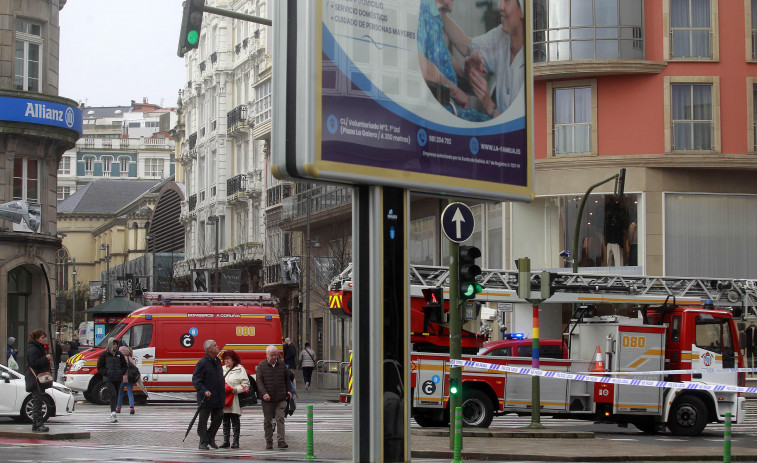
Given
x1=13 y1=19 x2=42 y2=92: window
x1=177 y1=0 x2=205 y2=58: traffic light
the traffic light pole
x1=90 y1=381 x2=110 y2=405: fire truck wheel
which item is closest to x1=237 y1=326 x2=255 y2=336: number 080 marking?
x1=90 y1=381 x2=110 y2=405: fire truck wheel

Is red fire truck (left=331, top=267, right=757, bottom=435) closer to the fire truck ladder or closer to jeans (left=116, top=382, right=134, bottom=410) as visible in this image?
the fire truck ladder

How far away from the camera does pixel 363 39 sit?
550 inches

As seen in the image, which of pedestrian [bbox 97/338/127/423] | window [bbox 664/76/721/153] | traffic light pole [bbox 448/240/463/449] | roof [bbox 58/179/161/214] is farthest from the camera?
roof [bbox 58/179/161/214]

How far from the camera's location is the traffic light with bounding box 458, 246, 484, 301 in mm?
18172

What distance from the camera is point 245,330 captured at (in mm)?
34719

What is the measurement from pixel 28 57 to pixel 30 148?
3311mm

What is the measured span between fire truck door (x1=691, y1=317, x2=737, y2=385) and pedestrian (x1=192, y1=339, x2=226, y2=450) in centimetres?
1010

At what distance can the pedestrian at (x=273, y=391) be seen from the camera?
63.3 feet

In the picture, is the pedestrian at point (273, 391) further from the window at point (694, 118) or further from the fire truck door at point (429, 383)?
the window at point (694, 118)

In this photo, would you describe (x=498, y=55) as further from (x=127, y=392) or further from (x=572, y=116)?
(x=572, y=116)

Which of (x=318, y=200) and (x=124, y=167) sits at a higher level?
(x=124, y=167)

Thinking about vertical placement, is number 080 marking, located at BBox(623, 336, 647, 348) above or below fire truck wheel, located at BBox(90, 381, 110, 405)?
above

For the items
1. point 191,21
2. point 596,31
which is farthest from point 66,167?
point 191,21

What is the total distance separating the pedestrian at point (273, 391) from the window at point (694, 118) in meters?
23.1
